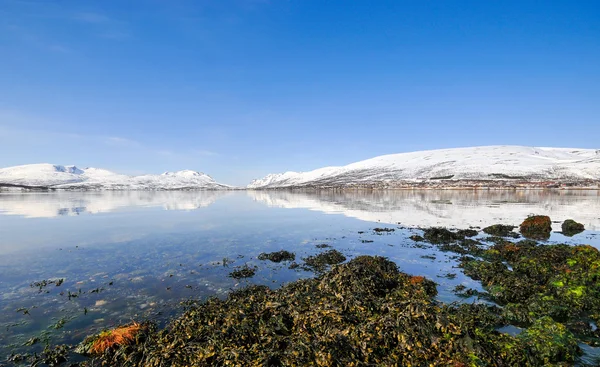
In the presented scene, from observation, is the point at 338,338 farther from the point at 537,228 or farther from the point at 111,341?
the point at 537,228

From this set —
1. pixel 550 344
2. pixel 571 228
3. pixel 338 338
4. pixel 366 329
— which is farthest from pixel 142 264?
pixel 571 228

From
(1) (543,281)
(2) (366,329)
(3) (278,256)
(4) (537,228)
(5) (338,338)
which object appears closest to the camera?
(5) (338,338)

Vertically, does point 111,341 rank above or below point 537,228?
above

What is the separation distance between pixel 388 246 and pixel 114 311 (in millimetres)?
17443

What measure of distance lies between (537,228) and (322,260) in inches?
869

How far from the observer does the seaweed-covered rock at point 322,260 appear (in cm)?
1658

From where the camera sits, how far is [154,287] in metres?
13.4

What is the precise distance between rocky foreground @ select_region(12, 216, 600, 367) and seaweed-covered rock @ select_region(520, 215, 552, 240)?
14.5 meters

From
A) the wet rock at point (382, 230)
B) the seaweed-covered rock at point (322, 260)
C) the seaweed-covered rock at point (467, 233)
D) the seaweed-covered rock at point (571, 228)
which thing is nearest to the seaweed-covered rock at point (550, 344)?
the seaweed-covered rock at point (322, 260)

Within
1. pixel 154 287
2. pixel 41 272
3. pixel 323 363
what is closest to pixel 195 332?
pixel 323 363

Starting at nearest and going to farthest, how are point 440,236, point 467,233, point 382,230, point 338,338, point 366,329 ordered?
point 338,338 < point 366,329 < point 440,236 < point 467,233 < point 382,230

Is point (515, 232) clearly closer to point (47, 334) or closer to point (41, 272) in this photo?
point (47, 334)


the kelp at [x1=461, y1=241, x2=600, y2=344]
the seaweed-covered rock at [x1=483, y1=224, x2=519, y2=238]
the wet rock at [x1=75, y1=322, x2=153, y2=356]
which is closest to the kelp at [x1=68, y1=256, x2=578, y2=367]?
the wet rock at [x1=75, y1=322, x2=153, y2=356]

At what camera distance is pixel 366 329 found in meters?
7.83
